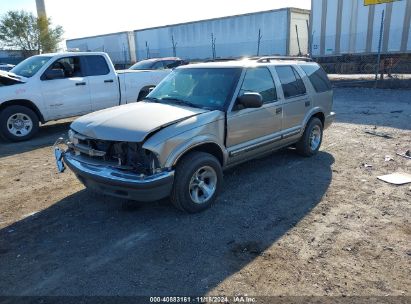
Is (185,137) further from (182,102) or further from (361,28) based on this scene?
(361,28)

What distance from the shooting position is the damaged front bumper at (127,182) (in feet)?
12.4

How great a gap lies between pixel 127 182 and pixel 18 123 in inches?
229

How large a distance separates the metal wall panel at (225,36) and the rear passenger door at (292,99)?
1883 cm

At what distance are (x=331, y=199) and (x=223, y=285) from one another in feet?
7.56

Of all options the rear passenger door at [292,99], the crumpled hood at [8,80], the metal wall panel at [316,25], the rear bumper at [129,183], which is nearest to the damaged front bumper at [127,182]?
the rear bumper at [129,183]

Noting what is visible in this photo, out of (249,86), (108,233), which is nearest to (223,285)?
(108,233)

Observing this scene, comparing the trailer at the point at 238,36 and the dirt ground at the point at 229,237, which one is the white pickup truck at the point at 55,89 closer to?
the dirt ground at the point at 229,237

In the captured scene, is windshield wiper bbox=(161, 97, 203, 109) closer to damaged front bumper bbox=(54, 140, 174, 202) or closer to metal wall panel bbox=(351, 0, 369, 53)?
damaged front bumper bbox=(54, 140, 174, 202)

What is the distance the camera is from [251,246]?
3703 mm

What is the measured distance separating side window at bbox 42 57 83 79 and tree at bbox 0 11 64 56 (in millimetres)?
45905

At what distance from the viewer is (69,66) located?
887 centimetres

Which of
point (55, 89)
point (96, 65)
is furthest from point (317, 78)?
point (55, 89)

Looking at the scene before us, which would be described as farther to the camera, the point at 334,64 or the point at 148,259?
the point at 334,64

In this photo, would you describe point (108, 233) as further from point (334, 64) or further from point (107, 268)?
point (334, 64)
